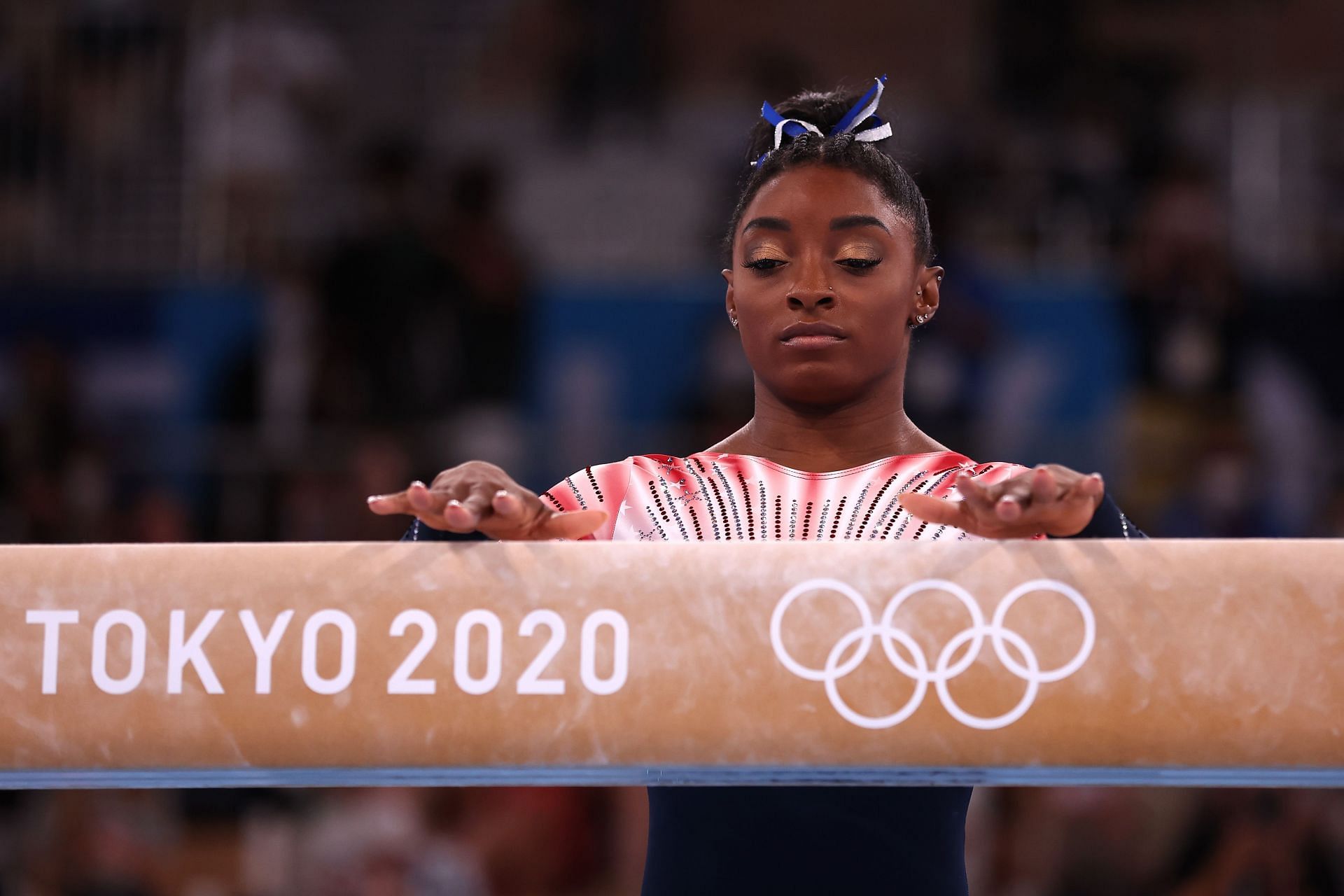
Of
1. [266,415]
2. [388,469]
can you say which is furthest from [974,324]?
[266,415]

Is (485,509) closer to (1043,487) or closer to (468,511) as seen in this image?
(468,511)

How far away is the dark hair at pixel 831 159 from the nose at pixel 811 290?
181 mm

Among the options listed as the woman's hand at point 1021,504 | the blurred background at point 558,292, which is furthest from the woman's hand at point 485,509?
the blurred background at point 558,292

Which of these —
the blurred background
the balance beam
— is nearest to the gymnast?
the balance beam

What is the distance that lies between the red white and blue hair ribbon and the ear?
8.8 inches

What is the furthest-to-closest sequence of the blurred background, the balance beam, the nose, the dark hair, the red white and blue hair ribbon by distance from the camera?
the blurred background
the red white and blue hair ribbon
the dark hair
the nose
the balance beam

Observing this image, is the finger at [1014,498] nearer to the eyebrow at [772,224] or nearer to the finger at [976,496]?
the finger at [976,496]

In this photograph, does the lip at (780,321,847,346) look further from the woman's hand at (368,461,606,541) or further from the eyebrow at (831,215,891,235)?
the woman's hand at (368,461,606,541)

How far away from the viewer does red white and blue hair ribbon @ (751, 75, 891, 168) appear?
2.43 metres

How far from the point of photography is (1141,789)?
445 centimetres

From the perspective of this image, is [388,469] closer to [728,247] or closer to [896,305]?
[728,247]

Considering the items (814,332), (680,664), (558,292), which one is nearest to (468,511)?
(680,664)

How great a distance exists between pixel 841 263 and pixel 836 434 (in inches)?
10.5

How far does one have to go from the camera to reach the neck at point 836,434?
7.68 feet
